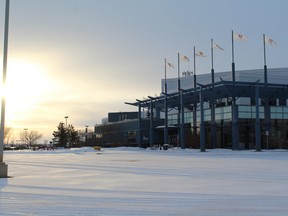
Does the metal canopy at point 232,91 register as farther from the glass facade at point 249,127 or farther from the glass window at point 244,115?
the glass window at point 244,115

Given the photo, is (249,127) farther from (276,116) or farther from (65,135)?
(65,135)

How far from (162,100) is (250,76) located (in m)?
28.1

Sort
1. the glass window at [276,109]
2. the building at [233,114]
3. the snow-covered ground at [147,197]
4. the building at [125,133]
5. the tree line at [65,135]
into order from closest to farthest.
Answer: the snow-covered ground at [147,197]
the building at [233,114]
the glass window at [276,109]
the building at [125,133]
the tree line at [65,135]

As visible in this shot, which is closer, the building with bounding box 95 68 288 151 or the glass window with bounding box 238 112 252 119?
the building with bounding box 95 68 288 151

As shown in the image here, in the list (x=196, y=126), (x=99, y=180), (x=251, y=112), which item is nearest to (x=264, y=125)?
(x=251, y=112)

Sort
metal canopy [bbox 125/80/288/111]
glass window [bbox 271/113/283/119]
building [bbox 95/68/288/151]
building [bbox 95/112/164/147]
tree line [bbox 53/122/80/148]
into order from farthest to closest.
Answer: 1. tree line [bbox 53/122/80/148]
2. building [bbox 95/112/164/147]
3. glass window [bbox 271/113/283/119]
4. building [bbox 95/68/288/151]
5. metal canopy [bbox 125/80/288/111]

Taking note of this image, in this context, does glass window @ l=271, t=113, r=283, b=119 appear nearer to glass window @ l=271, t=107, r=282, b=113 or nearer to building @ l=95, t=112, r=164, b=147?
glass window @ l=271, t=107, r=282, b=113

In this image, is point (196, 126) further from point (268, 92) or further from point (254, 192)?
point (254, 192)

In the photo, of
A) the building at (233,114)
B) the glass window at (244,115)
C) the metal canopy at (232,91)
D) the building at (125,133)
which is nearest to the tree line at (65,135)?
the building at (125,133)

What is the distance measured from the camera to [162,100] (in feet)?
228

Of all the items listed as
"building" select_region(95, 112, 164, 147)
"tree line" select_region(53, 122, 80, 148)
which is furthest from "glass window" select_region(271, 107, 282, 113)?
"tree line" select_region(53, 122, 80, 148)

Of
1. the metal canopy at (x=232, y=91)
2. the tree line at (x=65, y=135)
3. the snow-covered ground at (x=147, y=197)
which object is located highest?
the metal canopy at (x=232, y=91)

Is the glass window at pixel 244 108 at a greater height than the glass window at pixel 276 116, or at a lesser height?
greater

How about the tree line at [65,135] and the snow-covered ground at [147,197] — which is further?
the tree line at [65,135]
